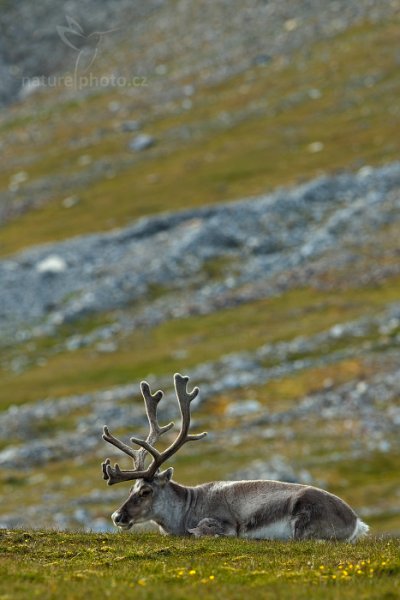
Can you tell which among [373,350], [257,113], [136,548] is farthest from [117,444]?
[257,113]

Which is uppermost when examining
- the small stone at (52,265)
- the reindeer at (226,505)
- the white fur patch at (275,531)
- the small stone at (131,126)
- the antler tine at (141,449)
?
the small stone at (131,126)

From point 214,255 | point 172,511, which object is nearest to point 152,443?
point 172,511

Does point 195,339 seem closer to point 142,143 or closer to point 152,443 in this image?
point 142,143

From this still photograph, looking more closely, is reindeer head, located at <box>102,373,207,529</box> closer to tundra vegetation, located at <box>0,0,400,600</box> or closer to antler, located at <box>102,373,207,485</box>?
antler, located at <box>102,373,207,485</box>

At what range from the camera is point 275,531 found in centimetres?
2127

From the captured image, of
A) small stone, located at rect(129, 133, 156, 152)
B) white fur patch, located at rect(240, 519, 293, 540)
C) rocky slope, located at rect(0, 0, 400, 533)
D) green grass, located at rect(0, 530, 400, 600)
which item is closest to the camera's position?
green grass, located at rect(0, 530, 400, 600)

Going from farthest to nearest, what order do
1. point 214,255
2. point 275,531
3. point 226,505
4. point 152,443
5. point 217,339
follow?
point 214,255 < point 217,339 < point 152,443 < point 226,505 < point 275,531

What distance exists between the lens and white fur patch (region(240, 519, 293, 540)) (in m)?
21.2

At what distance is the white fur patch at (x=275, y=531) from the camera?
2122cm

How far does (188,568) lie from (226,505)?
634 centimetres

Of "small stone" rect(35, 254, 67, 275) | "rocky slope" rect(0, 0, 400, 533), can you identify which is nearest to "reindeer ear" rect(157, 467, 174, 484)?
"rocky slope" rect(0, 0, 400, 533)

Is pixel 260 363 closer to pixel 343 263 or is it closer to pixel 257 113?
pixel 343 263

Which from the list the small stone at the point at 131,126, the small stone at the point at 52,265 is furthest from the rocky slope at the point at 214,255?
the small stone at the point at 52,265

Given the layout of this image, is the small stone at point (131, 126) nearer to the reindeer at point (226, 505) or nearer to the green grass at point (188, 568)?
the reindeer at point (226, 505)
